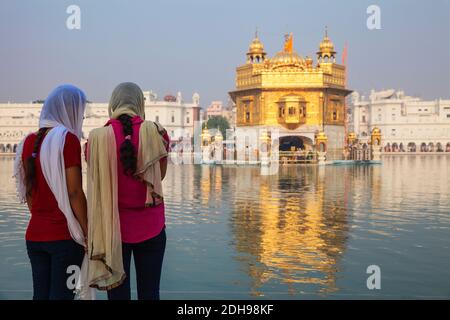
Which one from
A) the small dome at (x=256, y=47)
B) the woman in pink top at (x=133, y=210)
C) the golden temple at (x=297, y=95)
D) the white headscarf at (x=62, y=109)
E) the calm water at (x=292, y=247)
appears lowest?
the calm water at (x=292, y=247)

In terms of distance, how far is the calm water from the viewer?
223 inches

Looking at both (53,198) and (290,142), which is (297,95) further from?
(53,198)

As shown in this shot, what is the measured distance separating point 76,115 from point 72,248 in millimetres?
892

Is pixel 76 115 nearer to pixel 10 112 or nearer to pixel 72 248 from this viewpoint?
pixel 72 248

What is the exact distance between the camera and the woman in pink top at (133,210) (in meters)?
3.51

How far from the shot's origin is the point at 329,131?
43781 millimetres

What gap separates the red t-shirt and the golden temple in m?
38.2

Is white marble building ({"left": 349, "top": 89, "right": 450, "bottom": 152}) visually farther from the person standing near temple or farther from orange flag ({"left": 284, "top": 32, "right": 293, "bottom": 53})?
the person standing near temple

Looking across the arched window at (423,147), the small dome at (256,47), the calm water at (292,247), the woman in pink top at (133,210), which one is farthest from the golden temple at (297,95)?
the arched window at (423,147)

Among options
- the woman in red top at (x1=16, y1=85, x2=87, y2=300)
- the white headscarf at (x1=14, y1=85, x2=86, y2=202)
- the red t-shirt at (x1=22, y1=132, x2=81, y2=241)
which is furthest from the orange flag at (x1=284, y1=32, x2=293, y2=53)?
the red t-shirt at (x1=22, y1=132, x2=81, y2=241)

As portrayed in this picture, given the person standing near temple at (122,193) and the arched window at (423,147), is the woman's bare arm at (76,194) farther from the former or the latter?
the arched window at (423,147)

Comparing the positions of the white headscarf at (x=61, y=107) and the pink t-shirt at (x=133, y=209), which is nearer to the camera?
the pink t-shirt at (x=133, y=209)

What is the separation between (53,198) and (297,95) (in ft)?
131
